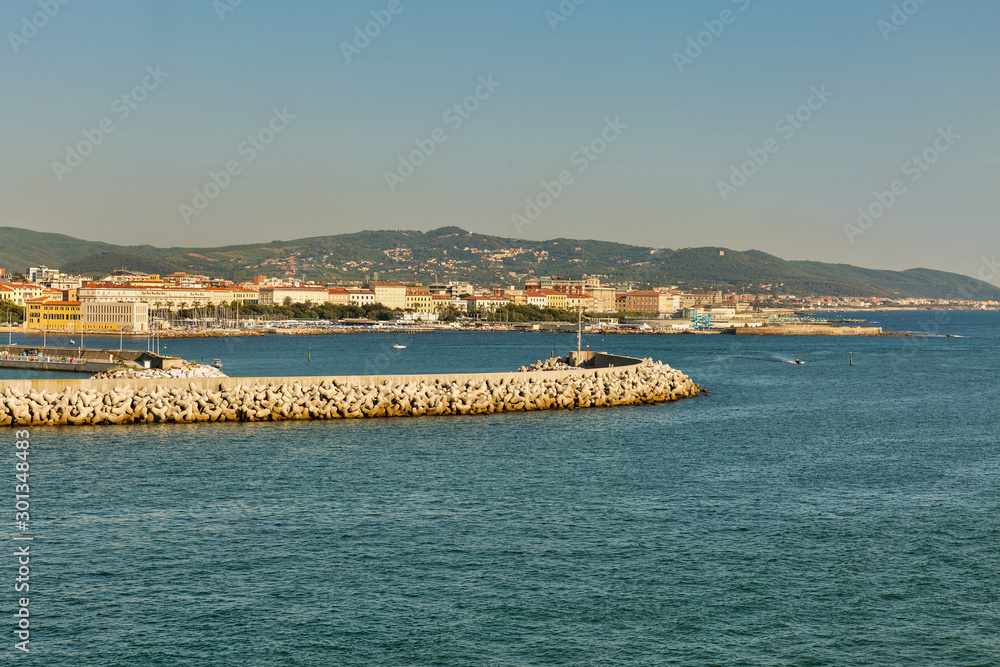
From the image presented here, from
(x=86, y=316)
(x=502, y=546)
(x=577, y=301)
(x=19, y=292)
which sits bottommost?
(x=502, y=546)

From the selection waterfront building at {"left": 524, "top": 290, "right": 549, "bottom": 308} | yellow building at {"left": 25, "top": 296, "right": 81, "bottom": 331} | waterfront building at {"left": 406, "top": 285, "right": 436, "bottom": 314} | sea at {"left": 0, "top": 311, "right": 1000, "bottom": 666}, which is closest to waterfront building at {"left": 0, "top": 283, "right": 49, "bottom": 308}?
yellow building at {"left": 25, "top": 296, "right": 81, "bottom": 331}

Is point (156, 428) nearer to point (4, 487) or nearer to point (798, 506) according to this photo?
point (4, 487)

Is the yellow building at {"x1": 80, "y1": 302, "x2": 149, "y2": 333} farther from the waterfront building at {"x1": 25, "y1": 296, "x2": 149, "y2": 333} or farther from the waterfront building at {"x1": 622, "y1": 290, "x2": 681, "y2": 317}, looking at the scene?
the waterfront building at {"x1": 622, "y1": 290, "x2": 681, "y2": 317}

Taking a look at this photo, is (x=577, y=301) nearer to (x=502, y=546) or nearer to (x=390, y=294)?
(x=390, y=294)

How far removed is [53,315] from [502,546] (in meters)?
104

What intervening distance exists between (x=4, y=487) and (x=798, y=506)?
1391cm

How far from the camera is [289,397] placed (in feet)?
90.9

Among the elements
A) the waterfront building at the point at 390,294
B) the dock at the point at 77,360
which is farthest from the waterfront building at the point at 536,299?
the dock at the point at 77,360

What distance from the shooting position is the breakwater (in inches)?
1031

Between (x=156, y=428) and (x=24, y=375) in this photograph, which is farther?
(x=24, y=375)

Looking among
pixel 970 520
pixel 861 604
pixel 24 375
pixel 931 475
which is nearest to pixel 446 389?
pixel 931 475

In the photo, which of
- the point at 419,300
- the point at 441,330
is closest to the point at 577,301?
the point at 419,300

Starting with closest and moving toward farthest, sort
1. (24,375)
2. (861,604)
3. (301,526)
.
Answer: (861,604)
(301,526)
(24,375)

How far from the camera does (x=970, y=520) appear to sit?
16.2 metres
